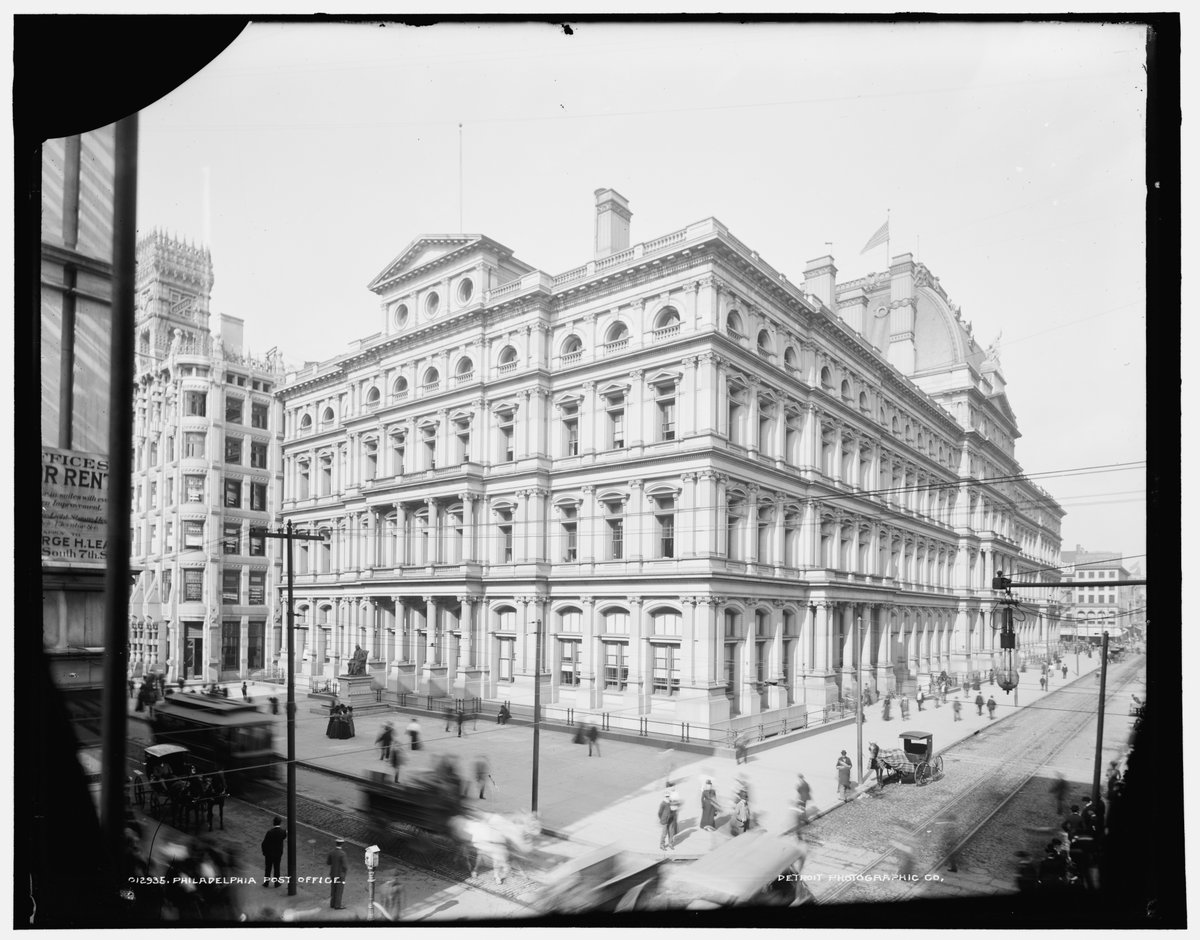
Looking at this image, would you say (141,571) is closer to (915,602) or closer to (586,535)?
(586,535)

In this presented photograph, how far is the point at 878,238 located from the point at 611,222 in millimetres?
3720

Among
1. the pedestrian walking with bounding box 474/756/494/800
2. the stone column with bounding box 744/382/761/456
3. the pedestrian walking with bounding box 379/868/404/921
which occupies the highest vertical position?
the stone column with bounding box 744/382/761/456

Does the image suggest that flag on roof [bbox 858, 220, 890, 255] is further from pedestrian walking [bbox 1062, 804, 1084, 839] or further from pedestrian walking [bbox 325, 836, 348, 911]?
pedestrian walking [bbox 325, 836, 348, 911]

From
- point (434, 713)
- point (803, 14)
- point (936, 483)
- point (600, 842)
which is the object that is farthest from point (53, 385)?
point (936, 483)

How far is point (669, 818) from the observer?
11.1m

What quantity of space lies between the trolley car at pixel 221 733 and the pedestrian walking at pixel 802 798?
770 cm

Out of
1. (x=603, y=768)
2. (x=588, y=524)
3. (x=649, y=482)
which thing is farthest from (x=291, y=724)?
(x=649, y=482)

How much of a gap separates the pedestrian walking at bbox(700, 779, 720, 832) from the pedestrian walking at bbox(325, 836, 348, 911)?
4.73 meters

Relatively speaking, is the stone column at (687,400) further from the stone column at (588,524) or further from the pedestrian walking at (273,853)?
the pedestrian walking at (273,853)

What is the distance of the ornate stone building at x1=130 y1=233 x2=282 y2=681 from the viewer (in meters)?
12.9

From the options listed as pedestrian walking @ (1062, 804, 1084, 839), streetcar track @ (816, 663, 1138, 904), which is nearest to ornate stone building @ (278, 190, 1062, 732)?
streetcar track @ (816, 663, 1138, 904)

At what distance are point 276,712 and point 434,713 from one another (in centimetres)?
249

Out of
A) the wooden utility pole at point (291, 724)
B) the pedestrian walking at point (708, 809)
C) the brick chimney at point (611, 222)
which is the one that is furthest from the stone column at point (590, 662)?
the brick chimney at point (611, 222)

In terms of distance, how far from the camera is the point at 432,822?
11812mm
